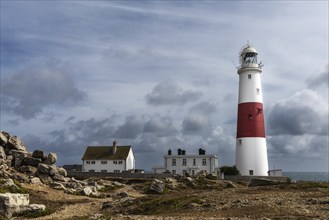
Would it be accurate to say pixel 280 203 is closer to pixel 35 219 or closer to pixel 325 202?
pixel 325 202

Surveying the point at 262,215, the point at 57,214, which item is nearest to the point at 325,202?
the point at 262,215

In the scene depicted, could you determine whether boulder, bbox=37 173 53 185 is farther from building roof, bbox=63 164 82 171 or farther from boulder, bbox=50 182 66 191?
building roof, bbox=63 164 82 171

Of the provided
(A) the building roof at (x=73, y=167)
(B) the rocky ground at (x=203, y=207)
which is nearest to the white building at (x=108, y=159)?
(A) the building roof at (x=73, y=167)

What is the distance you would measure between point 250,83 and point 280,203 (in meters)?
32.7

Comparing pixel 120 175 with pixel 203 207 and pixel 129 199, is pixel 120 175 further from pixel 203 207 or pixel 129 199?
pixel 203 207

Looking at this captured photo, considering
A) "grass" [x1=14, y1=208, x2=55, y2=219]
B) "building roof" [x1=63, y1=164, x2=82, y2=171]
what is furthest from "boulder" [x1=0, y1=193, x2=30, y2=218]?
"building roof" [x1=63, y1=164, x2=82, y2=171]

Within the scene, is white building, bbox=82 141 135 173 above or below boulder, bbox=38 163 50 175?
above

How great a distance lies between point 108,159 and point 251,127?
1050 inches

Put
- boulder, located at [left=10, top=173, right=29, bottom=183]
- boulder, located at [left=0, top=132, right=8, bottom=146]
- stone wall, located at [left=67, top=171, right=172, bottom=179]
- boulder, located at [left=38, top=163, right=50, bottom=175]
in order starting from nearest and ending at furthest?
boulder, located at [left=10, top=173, right=29, bottom=183] < boulder, located at [left=38, top=163, right=50, bottom=175] < boulder, located at [left=0, top=132, right=8, bottom=146] < stone wall, located at [left=67, top=171, right=172, bottom=179]

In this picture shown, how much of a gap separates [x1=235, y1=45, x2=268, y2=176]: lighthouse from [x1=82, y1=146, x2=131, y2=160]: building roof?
2235 centimetres

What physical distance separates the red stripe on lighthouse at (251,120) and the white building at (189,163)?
11.5 m

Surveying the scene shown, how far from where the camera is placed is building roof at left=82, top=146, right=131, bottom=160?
228ft

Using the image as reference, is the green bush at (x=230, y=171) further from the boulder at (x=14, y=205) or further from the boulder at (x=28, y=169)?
the boulder at (x=14, y=205)

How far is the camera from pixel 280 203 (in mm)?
23000
